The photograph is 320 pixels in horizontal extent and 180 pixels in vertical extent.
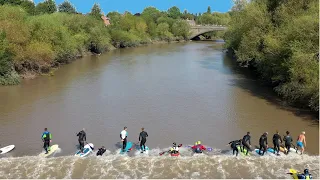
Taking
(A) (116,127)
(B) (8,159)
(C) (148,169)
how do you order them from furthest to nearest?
(A) (116,127) → (B) (8,159) → (C) (148,169)

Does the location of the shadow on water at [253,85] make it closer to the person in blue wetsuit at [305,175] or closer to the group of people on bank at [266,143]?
the group of people on bank at [266,143]

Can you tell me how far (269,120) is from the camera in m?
23.9

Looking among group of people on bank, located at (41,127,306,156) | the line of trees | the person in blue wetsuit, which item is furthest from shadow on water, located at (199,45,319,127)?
the person in blue wetsuit

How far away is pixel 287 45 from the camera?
94.6ft

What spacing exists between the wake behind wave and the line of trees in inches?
341

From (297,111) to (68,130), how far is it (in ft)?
58.7

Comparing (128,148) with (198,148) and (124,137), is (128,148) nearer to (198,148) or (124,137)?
(124,137)

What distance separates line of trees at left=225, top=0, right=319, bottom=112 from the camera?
2495 cm

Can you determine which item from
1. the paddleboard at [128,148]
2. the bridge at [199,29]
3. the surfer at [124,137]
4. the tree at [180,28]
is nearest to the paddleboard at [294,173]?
the paddleboard at [128,148]

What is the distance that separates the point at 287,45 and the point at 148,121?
15028 millimetres

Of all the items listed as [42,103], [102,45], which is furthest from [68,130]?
[102,45]

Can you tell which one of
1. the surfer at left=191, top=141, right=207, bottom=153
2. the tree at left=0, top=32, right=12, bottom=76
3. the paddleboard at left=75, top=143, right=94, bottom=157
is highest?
the tree at left=0, top=32, right=12, bottom=76

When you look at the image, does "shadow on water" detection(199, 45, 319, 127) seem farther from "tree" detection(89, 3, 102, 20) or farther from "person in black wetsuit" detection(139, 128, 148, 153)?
"tree" detection(89, 3, 102, 20)

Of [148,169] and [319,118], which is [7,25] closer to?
[148,169]
